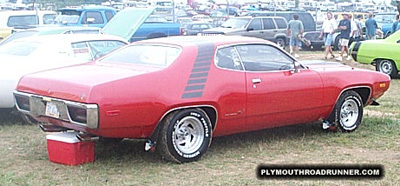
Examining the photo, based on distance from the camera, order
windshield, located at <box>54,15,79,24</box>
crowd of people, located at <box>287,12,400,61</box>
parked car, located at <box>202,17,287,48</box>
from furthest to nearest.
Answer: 1. parked car, located at <box>202,17,287,48</box>
2. windshield, located at <box>54,15,79,24</box>
3. crowd of people, located at <box>287,12,400,61</box>

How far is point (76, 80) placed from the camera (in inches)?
234

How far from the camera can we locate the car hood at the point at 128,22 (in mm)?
14695

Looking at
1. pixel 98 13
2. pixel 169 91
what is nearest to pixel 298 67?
pixel 169 91

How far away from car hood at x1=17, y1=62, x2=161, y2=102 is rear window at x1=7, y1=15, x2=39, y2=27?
15.3 m

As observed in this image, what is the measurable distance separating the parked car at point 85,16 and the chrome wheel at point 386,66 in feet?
31.3

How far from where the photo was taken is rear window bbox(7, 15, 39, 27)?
2105cm

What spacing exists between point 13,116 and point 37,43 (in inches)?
47.4

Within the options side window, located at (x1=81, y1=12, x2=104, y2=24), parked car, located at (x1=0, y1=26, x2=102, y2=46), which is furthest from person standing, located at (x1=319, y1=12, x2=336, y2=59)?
parked car, located at (x1=0, y1=26, x2=102, y2=46)

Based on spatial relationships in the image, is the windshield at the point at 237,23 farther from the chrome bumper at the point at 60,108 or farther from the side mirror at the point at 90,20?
the chrome bumper at the point at 60,108

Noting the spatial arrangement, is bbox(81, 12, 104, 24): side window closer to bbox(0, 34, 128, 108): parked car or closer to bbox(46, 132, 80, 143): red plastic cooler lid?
bbox(0, 34, 128, 108): parked car

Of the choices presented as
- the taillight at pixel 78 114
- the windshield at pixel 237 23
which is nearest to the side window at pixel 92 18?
the windshield at pixel 237 23

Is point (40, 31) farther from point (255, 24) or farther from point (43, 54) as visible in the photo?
point (255, 24)

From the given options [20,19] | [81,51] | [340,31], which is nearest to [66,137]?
[81,51]

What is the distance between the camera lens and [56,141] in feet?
20.6
